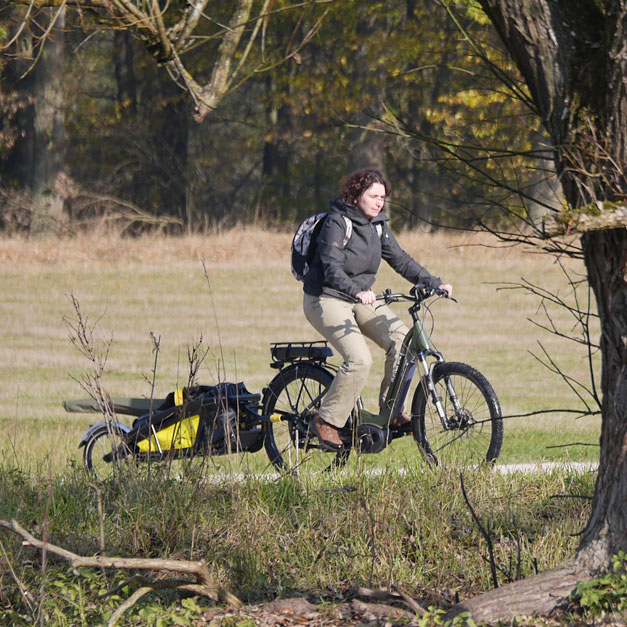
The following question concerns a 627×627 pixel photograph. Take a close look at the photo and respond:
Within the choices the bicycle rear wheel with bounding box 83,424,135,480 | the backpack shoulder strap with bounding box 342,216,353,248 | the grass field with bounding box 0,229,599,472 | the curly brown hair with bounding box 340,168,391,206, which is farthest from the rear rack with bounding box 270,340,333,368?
the bicycle rear wheel with bounding box 83,424,135,480

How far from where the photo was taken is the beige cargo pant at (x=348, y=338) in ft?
22.8

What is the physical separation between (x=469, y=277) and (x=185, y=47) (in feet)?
51.2

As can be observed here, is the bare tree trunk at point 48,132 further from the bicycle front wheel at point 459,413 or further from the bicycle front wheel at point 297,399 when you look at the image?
the bicycle front wheel at point 459,413

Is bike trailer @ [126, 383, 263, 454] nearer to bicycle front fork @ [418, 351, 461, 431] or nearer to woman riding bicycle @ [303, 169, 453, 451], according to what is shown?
woman riding bicycle @ [303, 169, 453, 451]

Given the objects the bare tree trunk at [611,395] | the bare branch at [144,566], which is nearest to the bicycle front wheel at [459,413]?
the bare tree trunk at [611,395]

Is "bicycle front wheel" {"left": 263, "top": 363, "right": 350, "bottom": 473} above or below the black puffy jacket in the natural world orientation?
below

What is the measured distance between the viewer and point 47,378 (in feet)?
39.7

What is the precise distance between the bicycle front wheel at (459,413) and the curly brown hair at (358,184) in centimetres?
126

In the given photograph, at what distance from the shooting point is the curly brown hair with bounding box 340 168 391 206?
271 inches

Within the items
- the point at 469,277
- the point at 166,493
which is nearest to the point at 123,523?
the point at 166,493

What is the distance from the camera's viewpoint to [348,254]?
273 inches

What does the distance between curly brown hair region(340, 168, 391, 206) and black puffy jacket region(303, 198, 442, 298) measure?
59mm

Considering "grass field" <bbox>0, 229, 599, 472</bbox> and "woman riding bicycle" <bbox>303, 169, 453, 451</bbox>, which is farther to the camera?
"grass field" <bbox>0, 229, 599, 472</bbox>

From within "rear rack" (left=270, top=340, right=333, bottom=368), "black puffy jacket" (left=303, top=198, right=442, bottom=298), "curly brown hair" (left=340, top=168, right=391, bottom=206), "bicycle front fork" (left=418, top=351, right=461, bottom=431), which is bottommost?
"bicycle front fork" (left=418, top=351, right=461, bottom=431)
